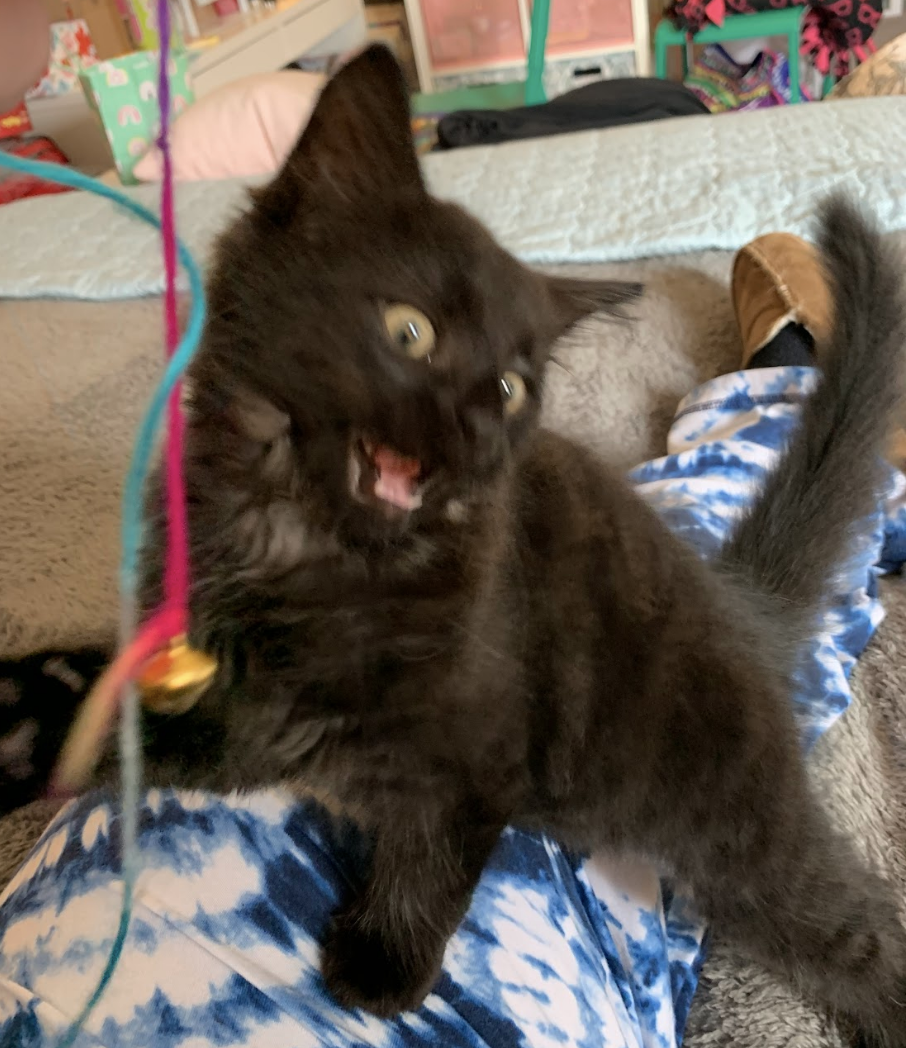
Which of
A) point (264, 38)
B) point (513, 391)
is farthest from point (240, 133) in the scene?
point (513, 391)

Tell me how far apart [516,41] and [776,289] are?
10.9ft

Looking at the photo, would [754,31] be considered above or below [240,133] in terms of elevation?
below

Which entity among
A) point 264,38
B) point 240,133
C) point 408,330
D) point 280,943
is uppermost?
point 408,330

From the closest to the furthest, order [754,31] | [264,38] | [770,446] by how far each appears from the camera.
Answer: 1. [770,446]
2. [264,38]
3. [754,31]

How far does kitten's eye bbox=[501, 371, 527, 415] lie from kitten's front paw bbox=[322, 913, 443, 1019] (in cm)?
43

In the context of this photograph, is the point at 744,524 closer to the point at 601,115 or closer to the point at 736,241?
the point at 736,241

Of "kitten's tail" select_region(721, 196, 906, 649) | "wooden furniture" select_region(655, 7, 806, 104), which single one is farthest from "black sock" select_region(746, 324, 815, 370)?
"wooden furniture" select_region(655, 7, 806, 104)

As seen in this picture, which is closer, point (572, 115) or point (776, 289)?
point (776, 289)

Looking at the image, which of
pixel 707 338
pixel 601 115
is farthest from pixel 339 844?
pixel 601 115

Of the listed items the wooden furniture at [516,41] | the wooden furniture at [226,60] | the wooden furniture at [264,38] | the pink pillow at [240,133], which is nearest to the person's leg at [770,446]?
the pink pillow at [240,133]

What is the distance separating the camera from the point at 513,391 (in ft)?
2.29

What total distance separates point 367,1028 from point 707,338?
4.25ft

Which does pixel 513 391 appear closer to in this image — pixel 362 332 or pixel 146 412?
pixel 362 332

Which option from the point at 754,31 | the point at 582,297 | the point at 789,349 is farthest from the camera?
the point at 754,31
